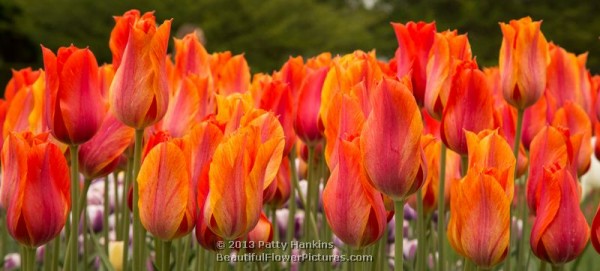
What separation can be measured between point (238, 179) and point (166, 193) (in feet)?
0.42

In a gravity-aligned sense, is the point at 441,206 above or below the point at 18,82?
below

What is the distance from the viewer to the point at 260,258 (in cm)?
171

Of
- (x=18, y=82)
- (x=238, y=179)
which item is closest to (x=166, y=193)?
(x=238, y=179)

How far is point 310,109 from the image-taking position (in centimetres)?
181

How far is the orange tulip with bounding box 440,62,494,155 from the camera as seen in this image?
1.50 meters

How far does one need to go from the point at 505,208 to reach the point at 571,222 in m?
0.17

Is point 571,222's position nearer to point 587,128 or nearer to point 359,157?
point 359,157

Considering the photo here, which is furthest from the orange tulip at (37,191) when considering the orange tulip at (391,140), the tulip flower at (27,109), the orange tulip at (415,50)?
the orange tulip at (415,50)

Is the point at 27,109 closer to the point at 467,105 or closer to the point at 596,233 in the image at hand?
the point at 467,105

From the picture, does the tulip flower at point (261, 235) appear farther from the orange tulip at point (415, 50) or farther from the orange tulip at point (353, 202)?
the orange tulip at point (415, 50)

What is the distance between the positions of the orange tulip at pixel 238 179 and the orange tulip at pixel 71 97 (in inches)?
12.0

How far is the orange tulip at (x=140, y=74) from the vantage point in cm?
142

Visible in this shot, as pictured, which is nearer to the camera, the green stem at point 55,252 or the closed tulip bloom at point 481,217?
the closed tulip bloom at point 481,217

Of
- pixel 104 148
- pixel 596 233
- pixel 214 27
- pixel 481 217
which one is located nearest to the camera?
pixel 481 217
